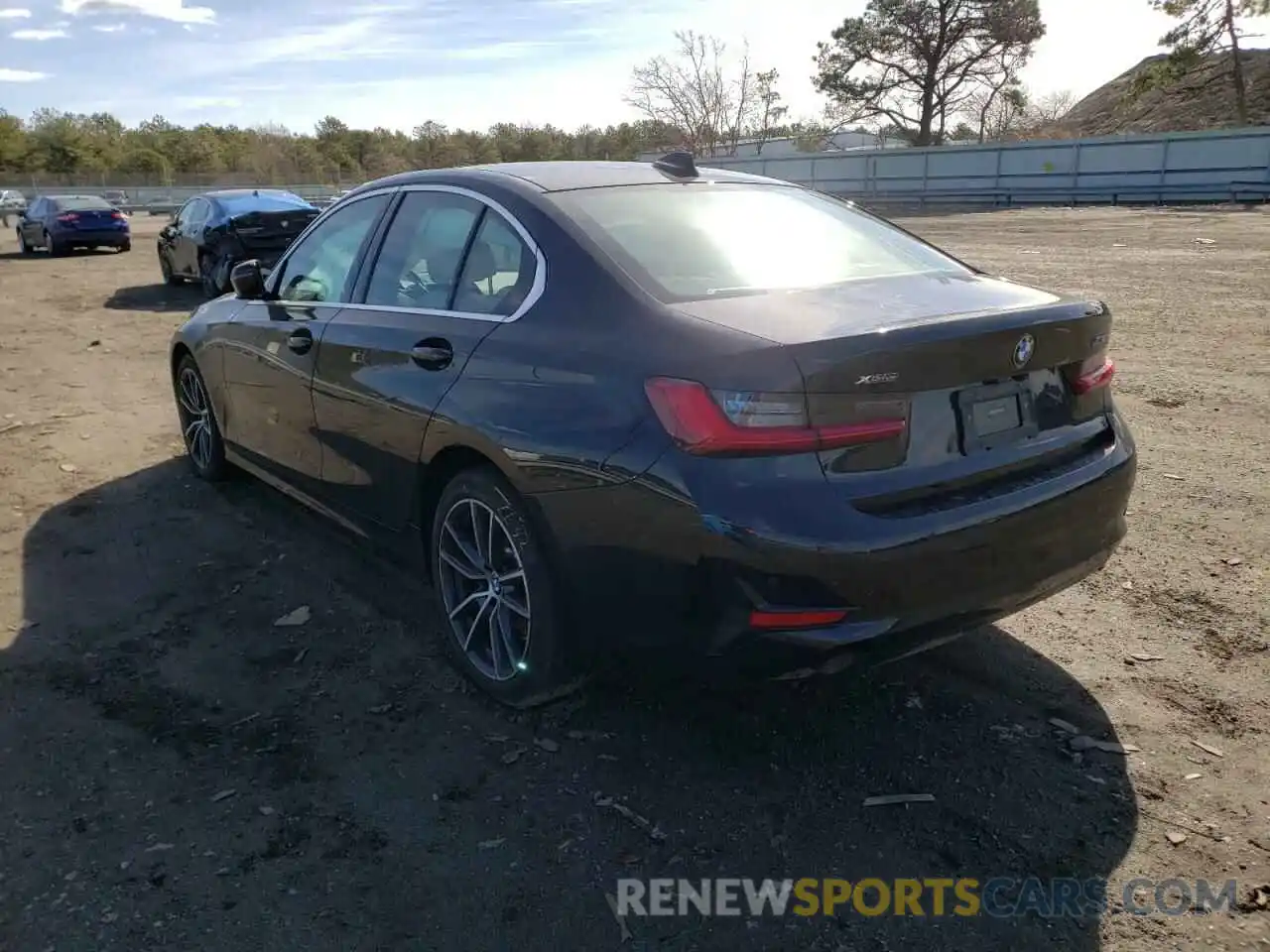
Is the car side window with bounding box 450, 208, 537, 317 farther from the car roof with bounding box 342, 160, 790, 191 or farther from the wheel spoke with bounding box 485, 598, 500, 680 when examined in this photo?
the wheel spoke with bounding box 485, 598, 500, 680

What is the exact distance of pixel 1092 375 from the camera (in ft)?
10.4

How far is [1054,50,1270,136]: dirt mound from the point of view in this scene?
1885 inches

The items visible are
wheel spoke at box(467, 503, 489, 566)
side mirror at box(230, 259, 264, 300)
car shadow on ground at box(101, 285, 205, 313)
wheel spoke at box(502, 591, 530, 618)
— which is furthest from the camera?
car shadow on ground at box(101, 285, 205, 313)

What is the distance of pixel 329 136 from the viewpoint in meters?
75.8

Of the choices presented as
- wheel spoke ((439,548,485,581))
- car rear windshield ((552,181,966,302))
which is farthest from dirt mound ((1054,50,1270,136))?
wheel spoke ((439,548,485,581))

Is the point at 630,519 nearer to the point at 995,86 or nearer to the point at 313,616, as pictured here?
the point at 313,616

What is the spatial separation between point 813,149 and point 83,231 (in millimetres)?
42452

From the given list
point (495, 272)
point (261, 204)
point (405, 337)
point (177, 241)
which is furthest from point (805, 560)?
point (177, 241)

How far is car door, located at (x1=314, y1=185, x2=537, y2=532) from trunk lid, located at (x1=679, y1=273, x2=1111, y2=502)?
36.6 inches

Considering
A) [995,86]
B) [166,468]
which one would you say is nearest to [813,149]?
[995,86]

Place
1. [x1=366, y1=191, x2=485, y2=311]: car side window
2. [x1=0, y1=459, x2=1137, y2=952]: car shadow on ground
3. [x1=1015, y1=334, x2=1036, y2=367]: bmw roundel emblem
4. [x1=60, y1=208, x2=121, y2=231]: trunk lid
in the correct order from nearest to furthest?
[x1=0, y1=459, x2=1137, y2=952]: car shadow on ground
[x1=1015, y1=334, x2=1036, y2=367]: bmw roundel emblem
[x1=366, y1=191, x2=485, y2=311]: car side window
[x1=60, y1=208, x2=121, y2=231]: trunk lid

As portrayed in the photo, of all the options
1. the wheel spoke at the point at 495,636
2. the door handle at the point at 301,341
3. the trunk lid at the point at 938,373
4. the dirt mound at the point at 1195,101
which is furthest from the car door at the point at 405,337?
the dirt mound at the point at 1195,101

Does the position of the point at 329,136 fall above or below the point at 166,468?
above

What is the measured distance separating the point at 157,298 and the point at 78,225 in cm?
996
